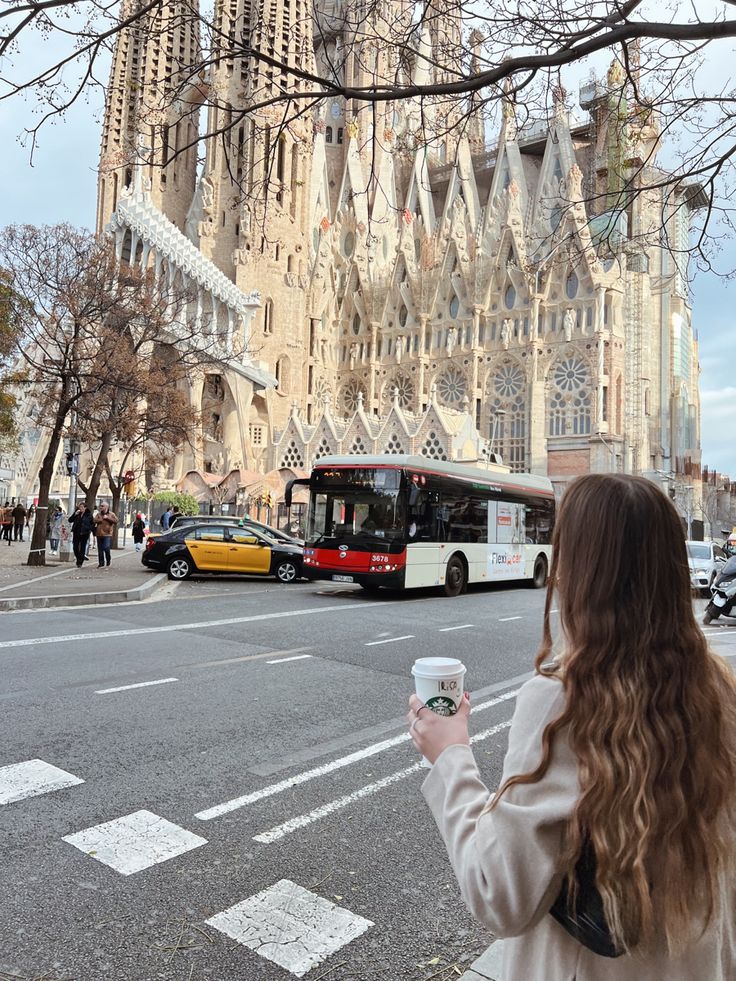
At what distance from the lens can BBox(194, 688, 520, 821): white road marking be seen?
378 cm

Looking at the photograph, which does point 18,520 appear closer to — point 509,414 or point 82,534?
point 82,534

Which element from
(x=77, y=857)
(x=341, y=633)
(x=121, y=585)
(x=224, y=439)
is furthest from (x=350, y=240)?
(x=77, y=857)

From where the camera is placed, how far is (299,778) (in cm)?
432

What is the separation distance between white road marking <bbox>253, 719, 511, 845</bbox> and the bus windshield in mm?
9552

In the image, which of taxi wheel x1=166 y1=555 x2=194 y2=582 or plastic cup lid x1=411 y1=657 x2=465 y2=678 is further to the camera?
taxi wheel x1=166 y1=555 x2=194 y2=582

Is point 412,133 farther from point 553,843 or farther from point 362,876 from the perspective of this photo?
point 553,843

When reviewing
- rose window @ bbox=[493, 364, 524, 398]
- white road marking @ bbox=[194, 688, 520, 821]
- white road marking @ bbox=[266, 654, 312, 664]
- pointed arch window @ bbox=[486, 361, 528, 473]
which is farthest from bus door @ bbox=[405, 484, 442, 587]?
rose window @ bbox=[493, 364, 524, 398]

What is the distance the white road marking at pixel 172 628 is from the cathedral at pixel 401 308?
2950cm

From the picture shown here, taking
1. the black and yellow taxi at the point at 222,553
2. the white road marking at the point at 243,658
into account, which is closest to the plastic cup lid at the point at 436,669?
the white road marking at the point at 243,658

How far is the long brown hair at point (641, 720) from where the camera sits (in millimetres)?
1153

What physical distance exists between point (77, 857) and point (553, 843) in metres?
2.73

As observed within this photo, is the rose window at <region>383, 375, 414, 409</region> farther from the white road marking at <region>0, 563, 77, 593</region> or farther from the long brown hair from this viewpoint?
the long brown hair

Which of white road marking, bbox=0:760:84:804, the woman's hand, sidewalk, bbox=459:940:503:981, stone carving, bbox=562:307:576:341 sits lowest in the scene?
white road marking, bbox=0:760:84:804

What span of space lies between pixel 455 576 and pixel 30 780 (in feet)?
40.0
